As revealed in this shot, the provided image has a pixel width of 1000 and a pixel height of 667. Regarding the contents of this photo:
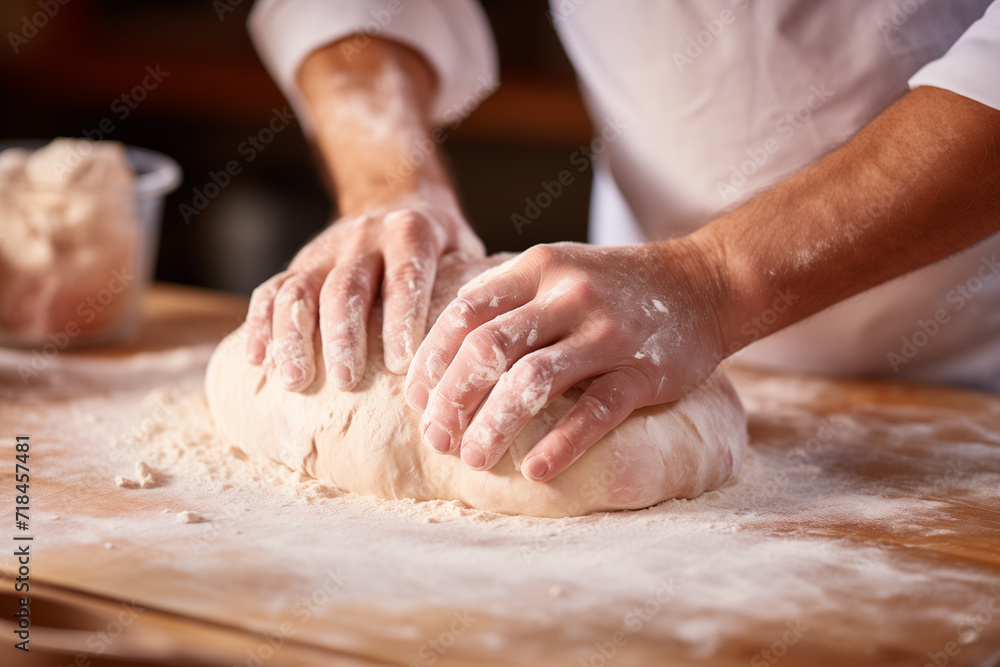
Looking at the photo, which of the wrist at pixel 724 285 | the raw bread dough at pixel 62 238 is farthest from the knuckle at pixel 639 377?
the raw bread dough at pixel 62 238

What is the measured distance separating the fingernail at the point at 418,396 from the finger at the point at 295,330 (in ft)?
0.58

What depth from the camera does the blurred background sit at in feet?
12.8

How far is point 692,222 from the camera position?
5.64 ft

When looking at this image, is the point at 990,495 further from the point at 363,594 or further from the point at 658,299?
the point at 363,594

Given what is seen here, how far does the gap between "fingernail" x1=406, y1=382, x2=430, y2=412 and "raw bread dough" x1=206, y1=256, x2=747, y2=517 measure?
5 centimetres

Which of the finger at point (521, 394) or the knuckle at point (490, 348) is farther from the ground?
the knuckle at point (490, 348)

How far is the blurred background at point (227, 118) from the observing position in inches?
154

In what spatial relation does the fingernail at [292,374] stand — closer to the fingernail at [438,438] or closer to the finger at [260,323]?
the finger at [260,323]

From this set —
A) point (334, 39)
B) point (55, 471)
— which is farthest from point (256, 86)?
point (55, 471)

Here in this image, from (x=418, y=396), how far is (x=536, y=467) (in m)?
0.18

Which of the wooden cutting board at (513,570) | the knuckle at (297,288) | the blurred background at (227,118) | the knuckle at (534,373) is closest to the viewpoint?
the wooden cutting board at (513,570)

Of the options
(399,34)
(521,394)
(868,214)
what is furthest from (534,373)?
(399,34)

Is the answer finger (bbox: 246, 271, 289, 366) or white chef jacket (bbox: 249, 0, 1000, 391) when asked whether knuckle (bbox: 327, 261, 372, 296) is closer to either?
finger (bbox: 246, 271, 289, 366)

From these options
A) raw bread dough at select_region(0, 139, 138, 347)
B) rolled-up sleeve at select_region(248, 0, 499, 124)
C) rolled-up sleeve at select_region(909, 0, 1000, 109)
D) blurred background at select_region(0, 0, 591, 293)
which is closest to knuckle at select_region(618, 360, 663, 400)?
rolled-up sleeve at select_region(909, 0, 1000, 109)
